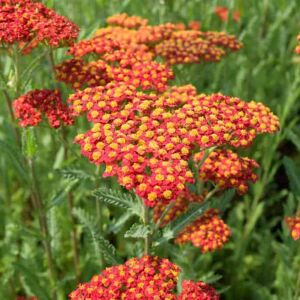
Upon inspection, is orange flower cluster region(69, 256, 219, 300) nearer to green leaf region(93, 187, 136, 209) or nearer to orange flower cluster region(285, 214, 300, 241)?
green leaf region(93, 187, 136, 209)

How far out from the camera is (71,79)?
10.4 feet

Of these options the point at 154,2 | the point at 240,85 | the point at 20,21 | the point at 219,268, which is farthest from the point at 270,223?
the point at 154,2

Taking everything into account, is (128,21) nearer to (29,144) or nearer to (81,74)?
(81,74)

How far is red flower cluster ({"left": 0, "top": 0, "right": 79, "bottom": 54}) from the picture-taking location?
2857 mm

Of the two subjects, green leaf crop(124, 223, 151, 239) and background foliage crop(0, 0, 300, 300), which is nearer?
green leaf crop(124, 223, 151, 239)

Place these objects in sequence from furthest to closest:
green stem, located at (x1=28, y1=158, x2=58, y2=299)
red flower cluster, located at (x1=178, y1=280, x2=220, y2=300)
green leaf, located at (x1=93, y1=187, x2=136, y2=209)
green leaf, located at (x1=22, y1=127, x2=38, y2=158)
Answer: green stem, located at (x1=28, y1=158, x2=58, y2=299) → green leaf, located at (x1=22, y1=127, x2=38, y2=158) → green leaf, located at (x1=93, y1=187, x2=136, y2=209) → red flower cluster, located at (x1=178, y1=280, x2=220, y2=300)

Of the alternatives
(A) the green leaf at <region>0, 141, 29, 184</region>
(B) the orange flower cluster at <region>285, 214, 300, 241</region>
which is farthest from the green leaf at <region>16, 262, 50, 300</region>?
(B) the orange flower cluster at <region>285, 214, 300, 241</region>

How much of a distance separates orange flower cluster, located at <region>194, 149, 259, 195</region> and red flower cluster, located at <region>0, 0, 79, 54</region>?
108 cm

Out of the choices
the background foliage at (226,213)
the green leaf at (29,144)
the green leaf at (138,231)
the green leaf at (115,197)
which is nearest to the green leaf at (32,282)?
the background foliage at (226,213)

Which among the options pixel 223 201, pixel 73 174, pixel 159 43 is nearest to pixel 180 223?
pixel 223 201

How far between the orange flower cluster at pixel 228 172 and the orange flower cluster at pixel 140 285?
0.69 metres

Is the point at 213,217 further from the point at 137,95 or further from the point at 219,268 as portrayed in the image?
the point at 219,268

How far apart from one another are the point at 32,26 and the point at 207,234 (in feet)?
5.32

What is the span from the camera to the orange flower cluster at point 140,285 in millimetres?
2398
